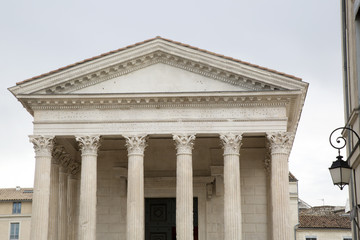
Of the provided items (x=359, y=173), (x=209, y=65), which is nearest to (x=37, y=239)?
(x=209, y=65)

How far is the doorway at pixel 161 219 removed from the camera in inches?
1060

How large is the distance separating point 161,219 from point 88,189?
222 inches

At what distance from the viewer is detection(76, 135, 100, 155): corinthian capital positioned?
2281 cm

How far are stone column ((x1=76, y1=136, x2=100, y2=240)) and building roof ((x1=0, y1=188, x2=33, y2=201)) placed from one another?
3389cm

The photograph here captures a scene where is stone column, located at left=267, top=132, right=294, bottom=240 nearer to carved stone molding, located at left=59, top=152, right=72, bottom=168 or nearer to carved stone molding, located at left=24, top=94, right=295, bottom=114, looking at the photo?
carved stone molding, located at left=24, top=94, right=295, bottom=114

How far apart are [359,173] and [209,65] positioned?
10.5 metres

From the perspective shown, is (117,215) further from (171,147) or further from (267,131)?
(267,131)

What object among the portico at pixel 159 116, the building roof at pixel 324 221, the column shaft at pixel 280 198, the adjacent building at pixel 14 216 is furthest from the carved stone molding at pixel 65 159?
the adjacent building at pixel 14 216

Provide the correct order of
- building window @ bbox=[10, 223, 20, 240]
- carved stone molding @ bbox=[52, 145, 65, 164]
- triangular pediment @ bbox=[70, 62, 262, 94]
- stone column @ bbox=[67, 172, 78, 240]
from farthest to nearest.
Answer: building window @ bbox=[10, 223, 20, 240] → stone column @ bbox=[67, 172, 78, 240] → carved stone molding @ bbox=[52, 145, 65, 164] → triangular pediment @ bbox=[70, 62, 262, 94]

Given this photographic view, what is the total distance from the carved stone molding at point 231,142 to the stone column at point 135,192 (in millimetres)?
3112

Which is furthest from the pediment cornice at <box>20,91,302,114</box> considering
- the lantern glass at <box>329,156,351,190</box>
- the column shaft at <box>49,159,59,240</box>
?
the lantern glass at <box>329,156,351,190</box>

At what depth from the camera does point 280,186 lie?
72.0ft

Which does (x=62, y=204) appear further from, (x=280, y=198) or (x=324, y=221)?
(x=324, y=221)

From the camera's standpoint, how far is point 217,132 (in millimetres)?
22672
